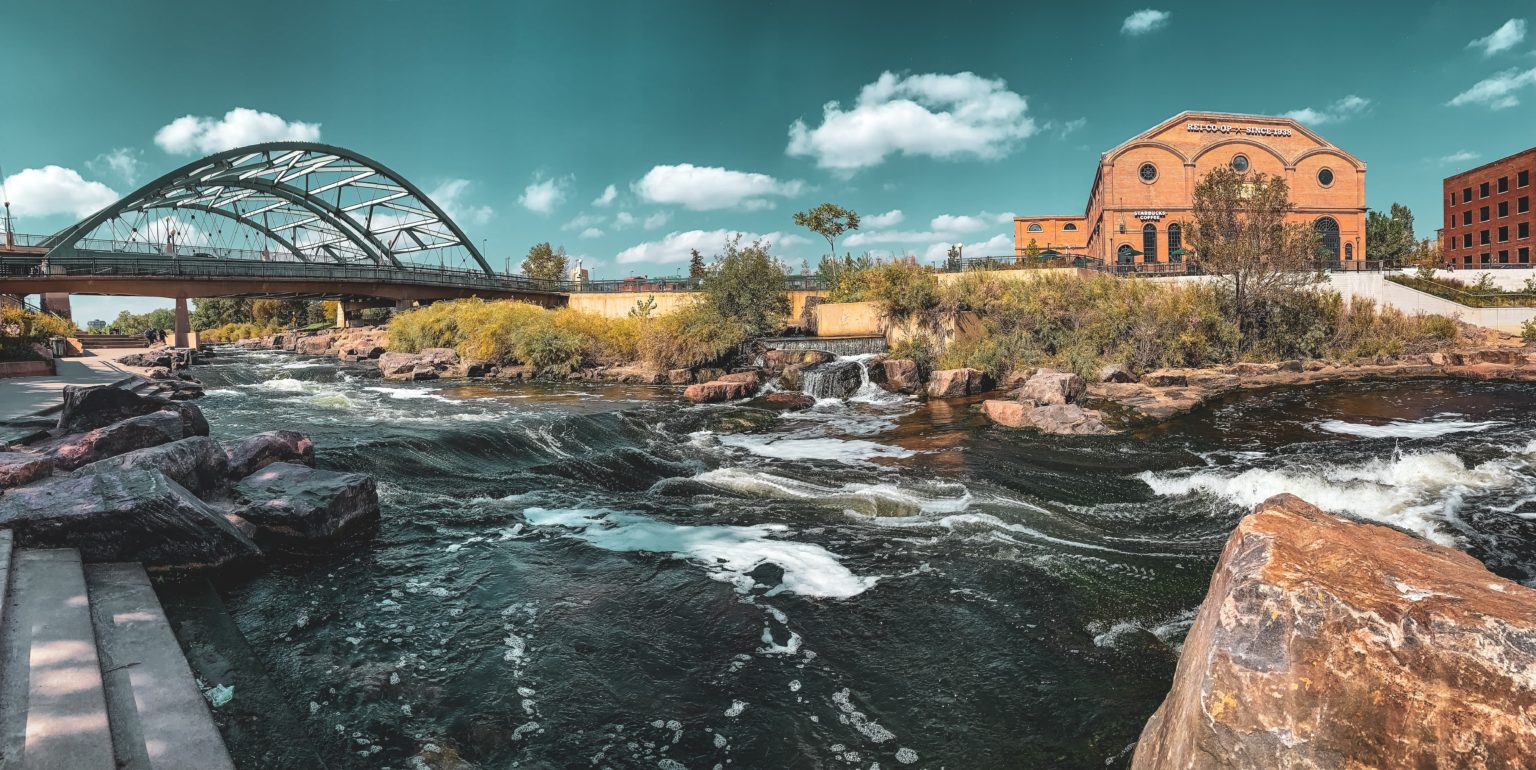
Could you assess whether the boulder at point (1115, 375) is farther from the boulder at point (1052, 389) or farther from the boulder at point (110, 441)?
the boulder at point (110, 441)

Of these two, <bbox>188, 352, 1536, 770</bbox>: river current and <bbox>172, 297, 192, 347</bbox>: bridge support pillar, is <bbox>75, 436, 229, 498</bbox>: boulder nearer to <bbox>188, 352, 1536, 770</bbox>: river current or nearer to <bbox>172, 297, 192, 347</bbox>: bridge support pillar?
<bbox>188, 352, 1536, 770</bbox>: river current

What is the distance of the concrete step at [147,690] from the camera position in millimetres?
3203

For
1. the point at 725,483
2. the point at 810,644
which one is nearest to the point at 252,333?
the point at 725,483

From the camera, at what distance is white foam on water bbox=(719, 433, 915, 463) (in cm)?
1229

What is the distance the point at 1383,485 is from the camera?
29.9 ft

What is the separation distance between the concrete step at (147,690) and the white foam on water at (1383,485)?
32.6 feet

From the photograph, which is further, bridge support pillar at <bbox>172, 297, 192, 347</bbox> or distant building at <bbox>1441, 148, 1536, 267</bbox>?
distant building at <bbox>1441, 148, 1536, 267</bbox>

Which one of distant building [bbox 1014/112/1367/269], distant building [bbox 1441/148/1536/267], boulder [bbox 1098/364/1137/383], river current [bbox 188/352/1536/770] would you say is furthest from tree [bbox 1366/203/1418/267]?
river current [bbox 188/352/1536/770]

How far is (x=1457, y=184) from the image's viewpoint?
2379 inches

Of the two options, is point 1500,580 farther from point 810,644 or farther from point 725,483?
point 725,483

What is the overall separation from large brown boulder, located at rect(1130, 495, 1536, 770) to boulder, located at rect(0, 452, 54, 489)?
9.20m

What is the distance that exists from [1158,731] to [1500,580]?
1371mm

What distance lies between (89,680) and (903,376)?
19.3m

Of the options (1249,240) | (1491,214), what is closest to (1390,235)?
(1491,214)
